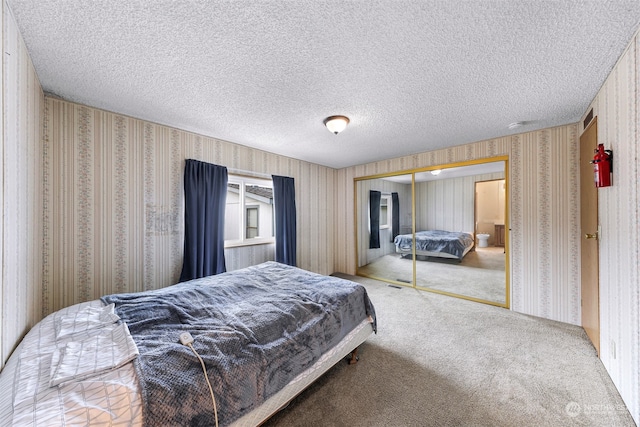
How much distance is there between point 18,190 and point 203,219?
155 cm

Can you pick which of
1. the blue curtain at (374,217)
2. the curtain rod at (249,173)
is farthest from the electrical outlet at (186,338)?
the blue curtain at (374,217)

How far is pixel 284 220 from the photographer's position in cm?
385

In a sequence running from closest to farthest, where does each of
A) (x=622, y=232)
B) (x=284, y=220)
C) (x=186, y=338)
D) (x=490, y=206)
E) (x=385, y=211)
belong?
1. (x=186, y=338)
2. (x=622, y=232)
3. (x=490, y=206)
4. (x=284, y=220)
5. (x=385, y=211)

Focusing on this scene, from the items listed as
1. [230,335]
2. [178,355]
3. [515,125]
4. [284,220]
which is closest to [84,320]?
[178,355]

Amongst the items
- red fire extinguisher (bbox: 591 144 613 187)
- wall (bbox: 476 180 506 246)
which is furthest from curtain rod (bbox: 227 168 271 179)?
red fire extinguisher (bbox: 591 144 613 187)

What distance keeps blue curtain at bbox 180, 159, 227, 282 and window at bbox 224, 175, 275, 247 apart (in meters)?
0.31

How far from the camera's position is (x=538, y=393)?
1.65 m

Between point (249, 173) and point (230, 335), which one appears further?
point (249, 173)

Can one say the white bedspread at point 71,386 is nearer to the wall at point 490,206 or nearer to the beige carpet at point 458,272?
the beige carpet at point 458,272

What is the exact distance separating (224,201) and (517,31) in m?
3.16

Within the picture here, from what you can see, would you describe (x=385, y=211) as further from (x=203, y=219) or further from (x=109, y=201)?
(x=109, y=201)

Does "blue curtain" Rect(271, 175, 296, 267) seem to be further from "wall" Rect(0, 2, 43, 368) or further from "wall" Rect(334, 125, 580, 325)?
"wall" Rect(334, 125, 580, 325)

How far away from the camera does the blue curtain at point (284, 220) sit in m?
3.81

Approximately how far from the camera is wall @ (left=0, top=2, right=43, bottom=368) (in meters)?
1.14
